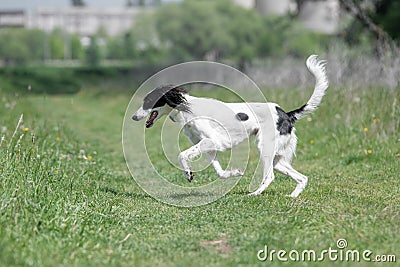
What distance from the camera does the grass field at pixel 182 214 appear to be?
539 centimetres

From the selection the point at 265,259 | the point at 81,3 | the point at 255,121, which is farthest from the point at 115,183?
the point at 81,3

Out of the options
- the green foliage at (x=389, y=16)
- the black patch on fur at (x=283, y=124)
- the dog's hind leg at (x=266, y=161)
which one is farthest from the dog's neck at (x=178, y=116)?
the green foliage at (x=389, y=16)

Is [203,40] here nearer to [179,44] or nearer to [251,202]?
[179,44]

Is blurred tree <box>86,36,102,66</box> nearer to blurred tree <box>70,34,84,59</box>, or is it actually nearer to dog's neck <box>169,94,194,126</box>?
blurred tree <box>70,34,84,59</box>

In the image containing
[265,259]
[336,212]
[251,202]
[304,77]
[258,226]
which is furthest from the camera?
[304,77]

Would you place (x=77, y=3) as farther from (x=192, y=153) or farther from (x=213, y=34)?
(x=192, y=153)

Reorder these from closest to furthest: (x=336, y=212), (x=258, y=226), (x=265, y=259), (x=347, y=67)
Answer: (x=265, y=259)
(x=258, y=226)
(x=336, y=212)
(x=347, y=67)

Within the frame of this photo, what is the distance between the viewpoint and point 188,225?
6.45 metres

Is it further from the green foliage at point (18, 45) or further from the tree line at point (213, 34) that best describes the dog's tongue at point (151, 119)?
the green foliage at point (18, 45)

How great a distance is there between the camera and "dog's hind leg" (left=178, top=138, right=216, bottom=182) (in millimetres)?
7605

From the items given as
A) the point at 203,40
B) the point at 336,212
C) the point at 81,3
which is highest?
the point at 81,3

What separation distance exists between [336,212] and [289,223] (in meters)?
0.79

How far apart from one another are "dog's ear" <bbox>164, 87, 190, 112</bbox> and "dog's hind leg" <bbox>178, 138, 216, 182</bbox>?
17.2 inches

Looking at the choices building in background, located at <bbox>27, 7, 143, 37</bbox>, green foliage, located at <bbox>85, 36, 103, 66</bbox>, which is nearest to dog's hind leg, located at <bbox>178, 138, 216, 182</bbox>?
green foliage, located at <bbox>85, 36, 103, 66</bbox>
